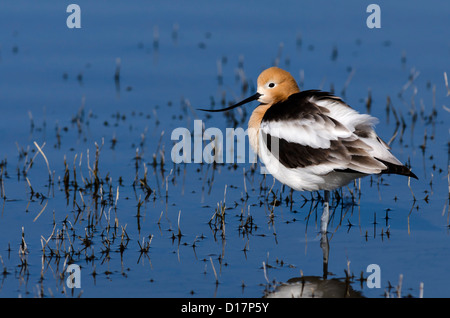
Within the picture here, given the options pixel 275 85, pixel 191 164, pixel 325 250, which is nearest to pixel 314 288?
pixel 325 250

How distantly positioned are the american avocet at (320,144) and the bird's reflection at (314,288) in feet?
3.68

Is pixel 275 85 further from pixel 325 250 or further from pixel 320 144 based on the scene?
pixel 325 250

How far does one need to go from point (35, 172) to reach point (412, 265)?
194 inches

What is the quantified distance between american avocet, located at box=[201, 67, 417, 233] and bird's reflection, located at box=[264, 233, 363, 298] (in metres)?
1.12

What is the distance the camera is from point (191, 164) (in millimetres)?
10633

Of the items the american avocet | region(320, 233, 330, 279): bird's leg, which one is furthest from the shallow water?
the american avocet

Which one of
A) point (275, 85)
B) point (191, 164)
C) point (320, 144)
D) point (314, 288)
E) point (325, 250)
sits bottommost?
point (314, 288)

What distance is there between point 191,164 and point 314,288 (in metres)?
3.93

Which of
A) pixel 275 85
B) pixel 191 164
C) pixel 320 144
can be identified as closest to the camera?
pixel 320 144

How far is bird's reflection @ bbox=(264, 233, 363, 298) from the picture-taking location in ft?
22.5

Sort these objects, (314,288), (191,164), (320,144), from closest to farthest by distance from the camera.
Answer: (314,288)
(320,144)
(191,164)

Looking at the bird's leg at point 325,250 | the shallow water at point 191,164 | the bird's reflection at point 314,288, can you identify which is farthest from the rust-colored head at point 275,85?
the bird's reflection at point 314,288

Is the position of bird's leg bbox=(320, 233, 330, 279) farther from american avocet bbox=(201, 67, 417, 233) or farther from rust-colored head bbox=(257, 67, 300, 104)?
rust-colored head bbox=(257, 67, 300, 104)
